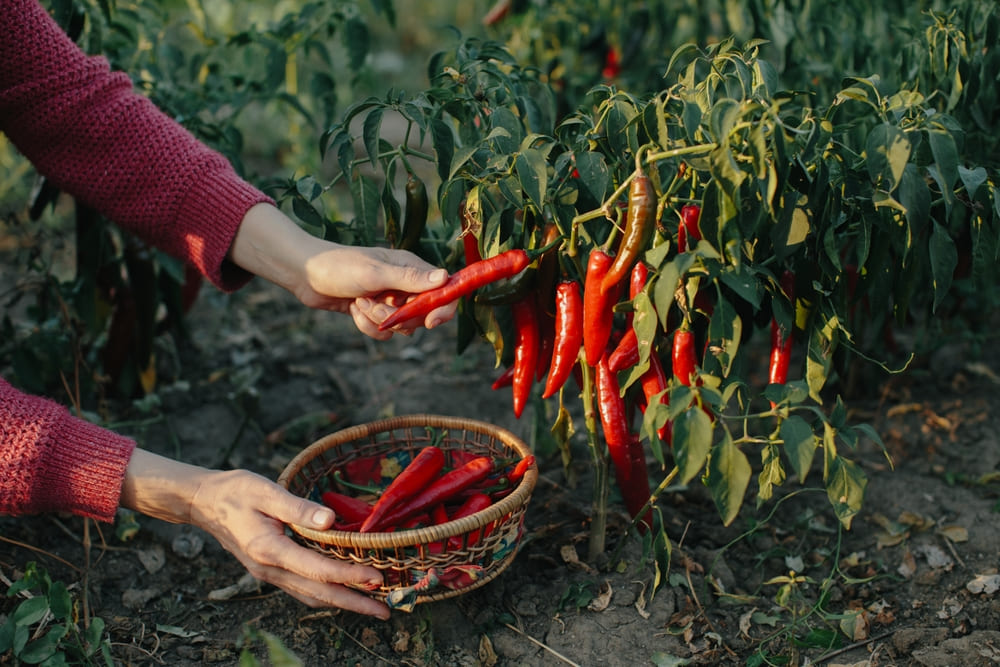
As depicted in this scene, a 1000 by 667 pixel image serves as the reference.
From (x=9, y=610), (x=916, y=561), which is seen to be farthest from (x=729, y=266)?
(x=9, y=610)

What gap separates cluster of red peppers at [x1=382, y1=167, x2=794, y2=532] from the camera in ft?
5.80

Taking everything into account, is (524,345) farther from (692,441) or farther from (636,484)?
(692,441)

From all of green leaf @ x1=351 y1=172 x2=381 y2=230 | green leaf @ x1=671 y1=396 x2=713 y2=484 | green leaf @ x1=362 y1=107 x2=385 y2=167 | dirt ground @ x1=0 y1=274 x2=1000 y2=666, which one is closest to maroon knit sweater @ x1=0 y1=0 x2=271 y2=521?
green leaf @ x1=351 y1=172 x2=381 y2=230

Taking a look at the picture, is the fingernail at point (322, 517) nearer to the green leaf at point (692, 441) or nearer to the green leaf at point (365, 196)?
the green leaf at point (365, 196)

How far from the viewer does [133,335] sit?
3133mm

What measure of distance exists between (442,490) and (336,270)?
0.60 metres

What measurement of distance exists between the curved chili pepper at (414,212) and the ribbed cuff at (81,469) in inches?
31.8

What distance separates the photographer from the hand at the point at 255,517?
76.0 inches

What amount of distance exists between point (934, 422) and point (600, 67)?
1.93m

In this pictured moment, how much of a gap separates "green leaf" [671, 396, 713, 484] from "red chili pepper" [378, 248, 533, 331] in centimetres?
52

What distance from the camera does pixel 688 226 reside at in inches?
70.5

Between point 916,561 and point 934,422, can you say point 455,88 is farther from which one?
point 934,422

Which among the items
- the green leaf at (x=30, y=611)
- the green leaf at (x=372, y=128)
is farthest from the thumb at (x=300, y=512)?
the green leaf at (x=372, y=128)

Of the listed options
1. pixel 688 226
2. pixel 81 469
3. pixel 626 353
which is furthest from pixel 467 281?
pixel 81 469
